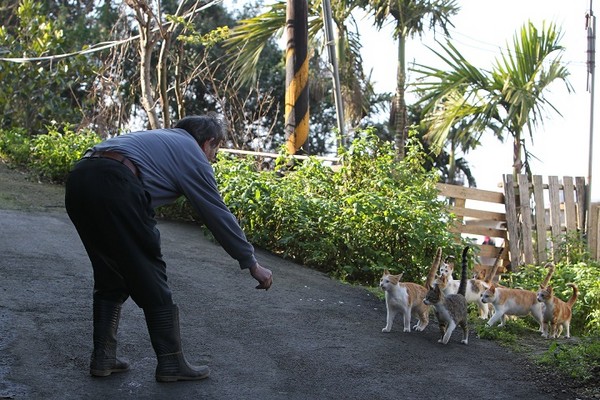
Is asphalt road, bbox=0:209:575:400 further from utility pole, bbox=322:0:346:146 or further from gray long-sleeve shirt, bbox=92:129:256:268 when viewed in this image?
utility pole, bbox=322:0:346:146

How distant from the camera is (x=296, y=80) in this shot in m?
14.0

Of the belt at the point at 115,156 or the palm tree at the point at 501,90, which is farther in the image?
the palm tree at the point at 501,90

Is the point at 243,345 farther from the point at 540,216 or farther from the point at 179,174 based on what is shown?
the point at 540,216

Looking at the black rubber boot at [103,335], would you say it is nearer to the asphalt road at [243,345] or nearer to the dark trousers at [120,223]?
the asphalt road at [243,345]

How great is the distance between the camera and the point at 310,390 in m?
5.53

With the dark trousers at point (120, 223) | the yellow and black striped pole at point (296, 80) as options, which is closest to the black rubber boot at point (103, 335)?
the dark trousers at point (120, 223)

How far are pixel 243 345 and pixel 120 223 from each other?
6.00ft

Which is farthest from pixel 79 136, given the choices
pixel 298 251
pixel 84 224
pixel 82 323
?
pixel 84 224

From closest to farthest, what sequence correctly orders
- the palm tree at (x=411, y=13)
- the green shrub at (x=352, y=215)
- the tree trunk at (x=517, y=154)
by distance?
the green shrub at (x=352, y=215), the tree trunk at (x=517, y=154), the palm tree at (x=411, y=13)

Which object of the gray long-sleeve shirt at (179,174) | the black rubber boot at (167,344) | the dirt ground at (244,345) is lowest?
the dirt ground at (244,345)

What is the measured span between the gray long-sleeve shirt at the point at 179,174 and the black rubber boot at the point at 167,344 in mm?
552

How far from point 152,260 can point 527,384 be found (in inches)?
105

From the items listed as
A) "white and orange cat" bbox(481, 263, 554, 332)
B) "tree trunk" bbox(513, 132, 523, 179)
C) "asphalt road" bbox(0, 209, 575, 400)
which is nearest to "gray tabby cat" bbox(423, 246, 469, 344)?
"asphalt road" bbox(0, 209, 575, 400)

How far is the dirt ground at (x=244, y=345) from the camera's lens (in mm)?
5473
